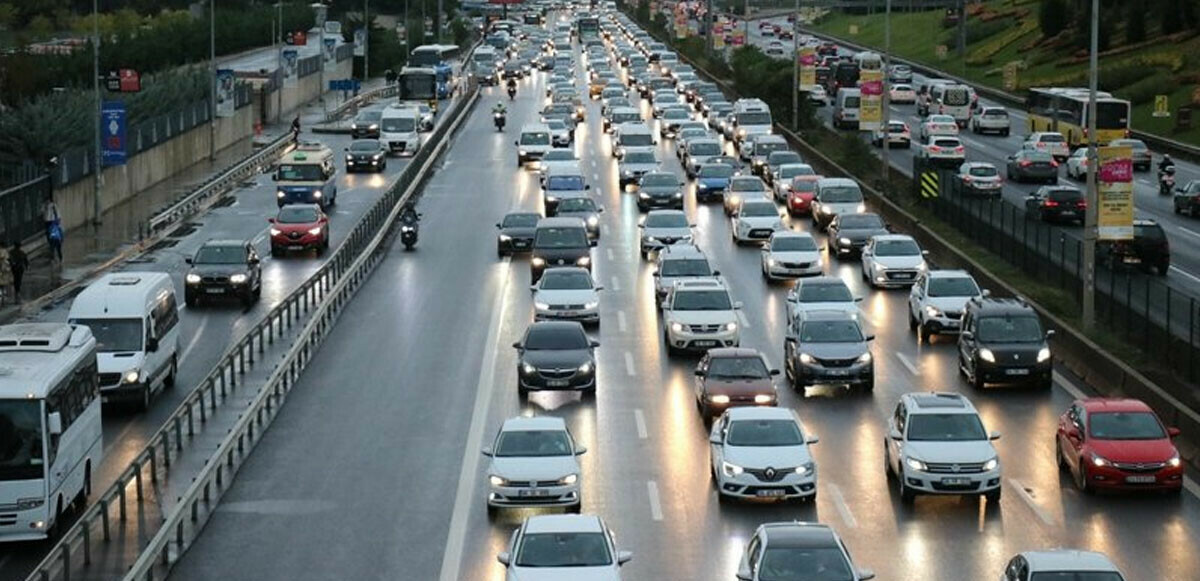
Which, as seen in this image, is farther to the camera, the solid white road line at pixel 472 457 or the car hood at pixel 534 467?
the car hood at pixel 534 467

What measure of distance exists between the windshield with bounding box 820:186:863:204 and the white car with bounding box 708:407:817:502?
34.8 m

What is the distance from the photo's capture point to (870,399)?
3909 cm

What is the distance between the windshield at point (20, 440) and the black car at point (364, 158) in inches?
2401

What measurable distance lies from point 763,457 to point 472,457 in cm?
595

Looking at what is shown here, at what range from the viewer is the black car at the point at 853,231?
194 feet

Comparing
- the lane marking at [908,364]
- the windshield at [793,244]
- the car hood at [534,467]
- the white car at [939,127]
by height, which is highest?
the white car at [939,127]

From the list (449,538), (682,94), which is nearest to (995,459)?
(449,538)

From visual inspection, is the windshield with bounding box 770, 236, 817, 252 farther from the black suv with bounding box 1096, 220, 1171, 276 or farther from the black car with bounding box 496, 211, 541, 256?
the black car with bounding box 496, 211, 541, 256

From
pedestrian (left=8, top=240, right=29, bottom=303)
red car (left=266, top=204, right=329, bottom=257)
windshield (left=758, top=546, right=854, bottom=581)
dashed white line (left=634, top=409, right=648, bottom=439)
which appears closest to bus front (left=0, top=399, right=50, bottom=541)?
windshield (left=758, top=546, right=854, bottom=581)

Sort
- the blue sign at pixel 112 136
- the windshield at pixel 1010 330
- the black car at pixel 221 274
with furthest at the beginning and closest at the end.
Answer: the blue sign at pixel 112 136, the black car at pixel 221 274, the windshield at pixel 1010 330

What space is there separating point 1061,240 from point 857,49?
450 feet

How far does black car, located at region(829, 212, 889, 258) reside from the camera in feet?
194

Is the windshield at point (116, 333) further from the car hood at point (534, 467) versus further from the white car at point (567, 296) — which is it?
the car hood at point (534, 467)

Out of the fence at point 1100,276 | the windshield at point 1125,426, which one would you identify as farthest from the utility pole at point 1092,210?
the windshield at point 1125,426
